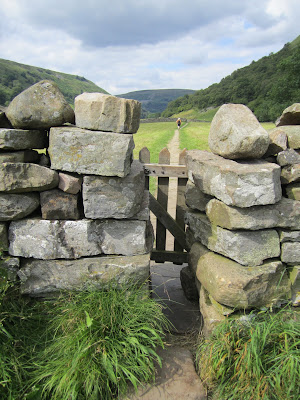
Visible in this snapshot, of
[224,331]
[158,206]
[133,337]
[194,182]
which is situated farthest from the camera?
[158,206]

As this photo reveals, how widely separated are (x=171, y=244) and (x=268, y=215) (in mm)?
3199

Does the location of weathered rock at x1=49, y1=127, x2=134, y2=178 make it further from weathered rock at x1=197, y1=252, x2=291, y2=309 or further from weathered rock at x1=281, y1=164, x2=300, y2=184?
weathered rock at x1=281, y1=164, x2=300, y2=184

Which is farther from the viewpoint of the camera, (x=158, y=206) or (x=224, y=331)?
(x=158, y=206)

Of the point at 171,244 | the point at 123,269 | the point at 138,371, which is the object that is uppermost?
the point at 123,269

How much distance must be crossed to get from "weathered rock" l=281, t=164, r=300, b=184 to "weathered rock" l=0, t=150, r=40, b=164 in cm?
252

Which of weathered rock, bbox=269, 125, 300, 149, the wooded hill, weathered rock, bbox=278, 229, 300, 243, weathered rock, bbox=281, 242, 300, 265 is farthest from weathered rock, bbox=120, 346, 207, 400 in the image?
the wooded hill

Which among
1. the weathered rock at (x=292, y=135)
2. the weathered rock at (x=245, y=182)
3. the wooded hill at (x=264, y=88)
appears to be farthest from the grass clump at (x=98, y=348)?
the wooded hill at (x=264, y=88)

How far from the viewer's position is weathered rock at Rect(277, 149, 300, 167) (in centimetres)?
298

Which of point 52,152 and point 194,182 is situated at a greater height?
point 52,152

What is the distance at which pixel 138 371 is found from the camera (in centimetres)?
241

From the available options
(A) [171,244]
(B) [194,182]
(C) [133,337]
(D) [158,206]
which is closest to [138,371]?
(C) [133,337]

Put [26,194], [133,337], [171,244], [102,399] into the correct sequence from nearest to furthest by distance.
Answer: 1. [102,399]
2. [133,337]
3. [26,194]
4. [171,244]

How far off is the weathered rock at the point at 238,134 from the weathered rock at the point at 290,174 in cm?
32

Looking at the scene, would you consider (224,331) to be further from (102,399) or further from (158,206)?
(158,206)
